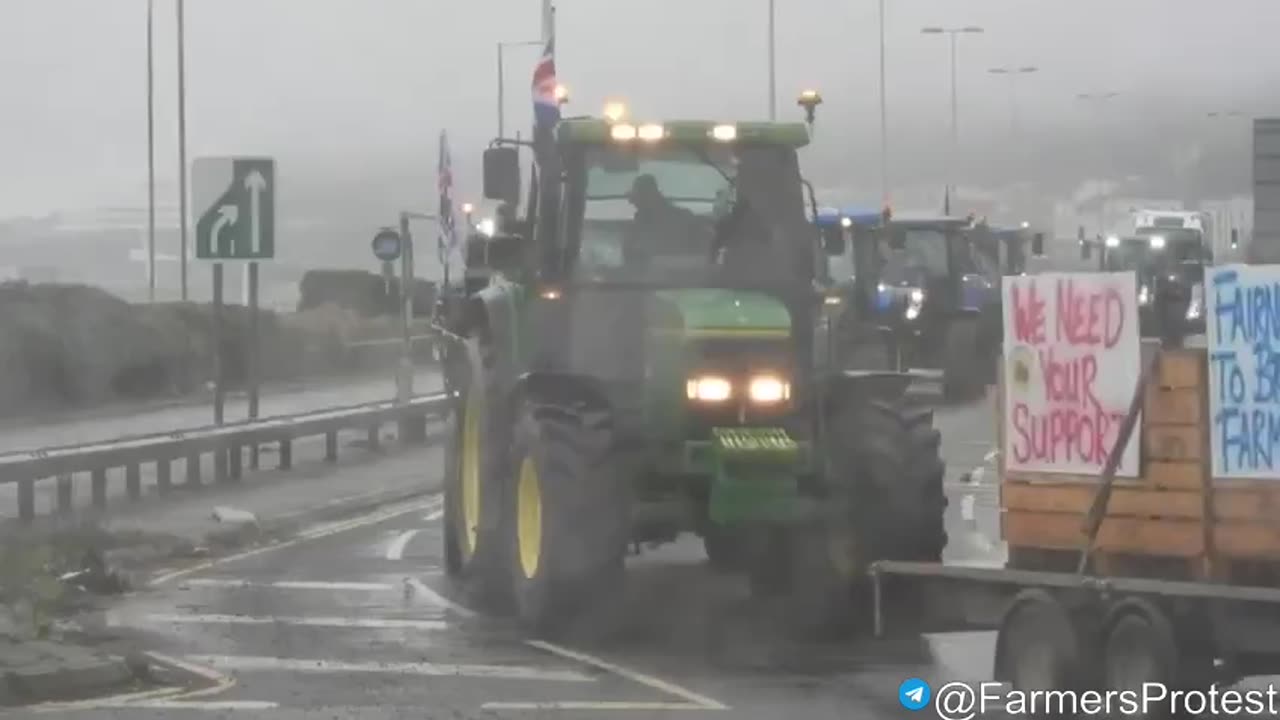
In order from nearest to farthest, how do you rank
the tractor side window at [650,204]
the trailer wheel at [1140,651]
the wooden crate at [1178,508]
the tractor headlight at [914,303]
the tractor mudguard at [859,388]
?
the trailer wheel at [1140,651], the wooden crate at [1178,508], the tractor mudguard at [859,388], the tractor side window at [650,204], the tractor headlight at [914,303]

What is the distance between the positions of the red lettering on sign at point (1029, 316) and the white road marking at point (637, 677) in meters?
2.26

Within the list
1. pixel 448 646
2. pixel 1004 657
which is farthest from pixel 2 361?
pixel 1004 657

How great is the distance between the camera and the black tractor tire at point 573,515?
14.1m

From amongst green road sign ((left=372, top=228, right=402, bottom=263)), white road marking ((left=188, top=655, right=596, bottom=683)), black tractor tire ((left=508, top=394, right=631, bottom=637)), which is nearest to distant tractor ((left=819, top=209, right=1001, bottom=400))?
green road sign ((left=372, top=228, right=402, bottom=263))

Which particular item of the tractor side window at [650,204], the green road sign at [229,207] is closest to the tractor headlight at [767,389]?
the tractor side window at [650,204]

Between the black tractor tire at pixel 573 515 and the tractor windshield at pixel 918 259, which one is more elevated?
the tractor windshield at pixel 918 259

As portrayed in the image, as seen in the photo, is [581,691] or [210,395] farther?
[210,395]

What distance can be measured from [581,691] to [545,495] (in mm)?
2015

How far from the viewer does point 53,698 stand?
1219cm

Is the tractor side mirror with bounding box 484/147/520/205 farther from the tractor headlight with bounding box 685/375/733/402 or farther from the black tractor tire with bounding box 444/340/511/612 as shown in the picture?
the tractor headlight with bounding box 685/375/733/402

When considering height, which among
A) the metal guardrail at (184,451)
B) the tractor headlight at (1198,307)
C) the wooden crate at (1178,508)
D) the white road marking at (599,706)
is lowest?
the white road marking at (599,706)

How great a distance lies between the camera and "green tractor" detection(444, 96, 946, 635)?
14328 mm

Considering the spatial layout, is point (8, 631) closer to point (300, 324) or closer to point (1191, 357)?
point (1191, 357)

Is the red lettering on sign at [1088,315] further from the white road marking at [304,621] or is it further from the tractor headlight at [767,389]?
the white road marking at [304,621]
